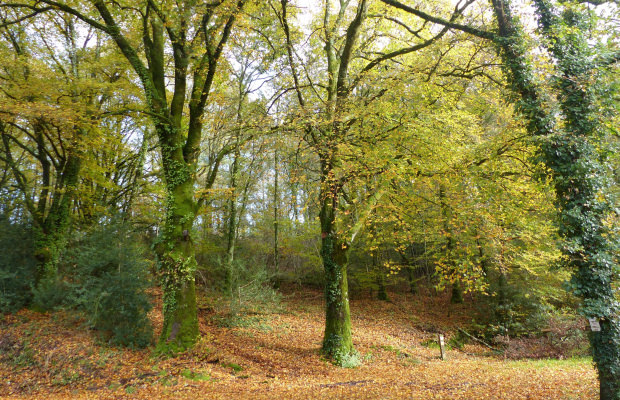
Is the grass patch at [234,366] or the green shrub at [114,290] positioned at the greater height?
the green shrub at [114,290]

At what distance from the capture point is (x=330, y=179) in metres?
7.70

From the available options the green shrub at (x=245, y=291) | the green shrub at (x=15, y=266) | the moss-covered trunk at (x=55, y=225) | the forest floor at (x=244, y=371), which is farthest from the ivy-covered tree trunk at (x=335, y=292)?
the green shrub at (x=15, y=266)

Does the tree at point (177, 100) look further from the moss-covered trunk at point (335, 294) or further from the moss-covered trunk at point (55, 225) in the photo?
the moss-covered trunk at point (55, 225)

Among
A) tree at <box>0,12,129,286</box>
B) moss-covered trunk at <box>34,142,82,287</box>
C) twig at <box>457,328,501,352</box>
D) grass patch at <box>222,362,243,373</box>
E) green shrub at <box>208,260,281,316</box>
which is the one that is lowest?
twig at <box>457,328,501,352</box>

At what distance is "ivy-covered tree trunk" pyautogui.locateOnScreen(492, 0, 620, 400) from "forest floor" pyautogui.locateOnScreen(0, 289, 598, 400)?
1.28m

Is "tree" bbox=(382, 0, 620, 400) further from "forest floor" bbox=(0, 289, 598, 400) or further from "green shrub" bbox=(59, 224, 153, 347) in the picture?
"green shrub" bbox=(59, 224, 153, 347)

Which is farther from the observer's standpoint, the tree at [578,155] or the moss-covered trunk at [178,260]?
the moss-covered trunk at [178,260]

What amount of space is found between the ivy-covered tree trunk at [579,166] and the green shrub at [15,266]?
43.0 feet

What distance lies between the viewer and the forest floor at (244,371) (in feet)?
18.9

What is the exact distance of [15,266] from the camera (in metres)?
9.45

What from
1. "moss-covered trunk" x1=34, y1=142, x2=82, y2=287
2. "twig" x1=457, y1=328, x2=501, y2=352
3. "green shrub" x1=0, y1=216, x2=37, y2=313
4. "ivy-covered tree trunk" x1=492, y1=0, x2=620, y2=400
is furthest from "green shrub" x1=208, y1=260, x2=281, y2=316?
"ivy-covered tree trunk" x1=492, y1=0, x2=620, y2=400

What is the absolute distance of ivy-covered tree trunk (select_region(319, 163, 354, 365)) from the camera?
336 inches

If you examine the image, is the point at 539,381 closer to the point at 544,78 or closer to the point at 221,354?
the point at 544,78

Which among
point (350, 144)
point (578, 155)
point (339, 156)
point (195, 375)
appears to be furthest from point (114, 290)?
point (578, 155)
